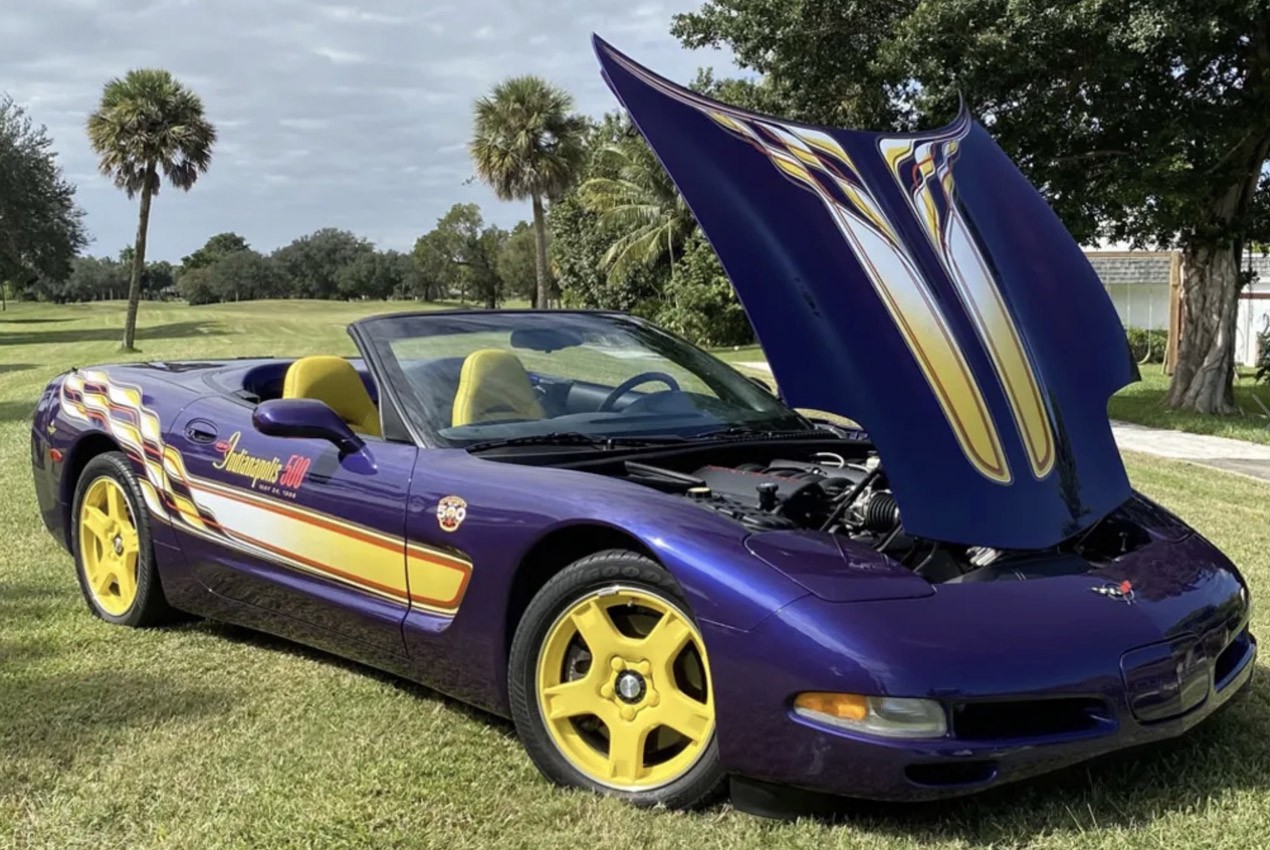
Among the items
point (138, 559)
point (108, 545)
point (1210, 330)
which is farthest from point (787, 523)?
point (1210, 330)

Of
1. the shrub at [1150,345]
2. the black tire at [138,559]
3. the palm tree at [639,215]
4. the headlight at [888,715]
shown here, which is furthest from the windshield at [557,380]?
the palm tree at [639,215]

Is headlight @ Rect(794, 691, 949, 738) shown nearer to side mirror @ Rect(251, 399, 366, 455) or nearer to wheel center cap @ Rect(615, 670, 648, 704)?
wheel center cap @ Rect(615, 670, 648, 704)

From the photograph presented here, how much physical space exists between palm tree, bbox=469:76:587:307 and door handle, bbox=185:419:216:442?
31777 millimetres

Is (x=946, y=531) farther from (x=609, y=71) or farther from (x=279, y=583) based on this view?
(x=279, y=583)

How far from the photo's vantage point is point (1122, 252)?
2703cm

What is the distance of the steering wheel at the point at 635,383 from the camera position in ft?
13.3

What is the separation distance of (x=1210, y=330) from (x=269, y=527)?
12918mm

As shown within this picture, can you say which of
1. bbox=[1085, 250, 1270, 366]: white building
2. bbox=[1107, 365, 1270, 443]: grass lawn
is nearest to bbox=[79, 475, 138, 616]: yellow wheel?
bbox=[1107, 365, 1270, 443]: grass lawn

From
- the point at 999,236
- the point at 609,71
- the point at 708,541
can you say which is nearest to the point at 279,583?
the point at 708,541

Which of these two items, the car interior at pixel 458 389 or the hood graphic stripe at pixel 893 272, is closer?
the hood graphic stripe at pixel 893 272

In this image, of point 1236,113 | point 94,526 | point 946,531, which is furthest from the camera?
point 1236,113

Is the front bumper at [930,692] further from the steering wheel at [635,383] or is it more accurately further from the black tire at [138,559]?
the black tire at [138,559]

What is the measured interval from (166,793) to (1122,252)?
2781cm

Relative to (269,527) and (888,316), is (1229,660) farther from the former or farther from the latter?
(269,527)
